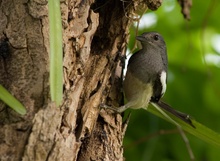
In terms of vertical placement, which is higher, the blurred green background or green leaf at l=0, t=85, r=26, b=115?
green leaf at l=0, t=85, r=26, b=115

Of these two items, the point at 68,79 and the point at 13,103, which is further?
the point at 68,79

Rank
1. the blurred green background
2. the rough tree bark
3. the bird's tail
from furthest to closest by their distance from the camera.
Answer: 1. the blurred green background
2. the bird's tail
3. the rough tree bark

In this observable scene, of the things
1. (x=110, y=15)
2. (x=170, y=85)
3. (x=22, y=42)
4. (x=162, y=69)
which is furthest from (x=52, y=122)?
(x=170, y=85)

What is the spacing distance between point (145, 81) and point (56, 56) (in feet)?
4.50

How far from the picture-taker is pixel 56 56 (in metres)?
2.12

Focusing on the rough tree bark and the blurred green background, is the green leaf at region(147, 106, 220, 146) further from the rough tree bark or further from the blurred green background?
the blurred green background

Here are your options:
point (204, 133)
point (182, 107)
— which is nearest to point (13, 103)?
point (204, 133)

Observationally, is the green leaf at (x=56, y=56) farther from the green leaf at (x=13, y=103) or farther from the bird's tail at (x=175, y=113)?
the bird's tail at (x=175, y=113)

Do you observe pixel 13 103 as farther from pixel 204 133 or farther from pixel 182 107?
pixel 182 107

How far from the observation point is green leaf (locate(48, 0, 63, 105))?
6.85 feet

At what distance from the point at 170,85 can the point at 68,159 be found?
6.35 ft

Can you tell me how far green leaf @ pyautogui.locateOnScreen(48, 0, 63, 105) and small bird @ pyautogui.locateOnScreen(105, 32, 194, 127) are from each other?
1236 mm

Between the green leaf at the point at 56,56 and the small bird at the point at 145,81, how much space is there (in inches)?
48.7

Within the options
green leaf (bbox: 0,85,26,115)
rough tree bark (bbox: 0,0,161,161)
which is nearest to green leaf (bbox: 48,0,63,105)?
green leaf (bbox: 0,85,26,115)
